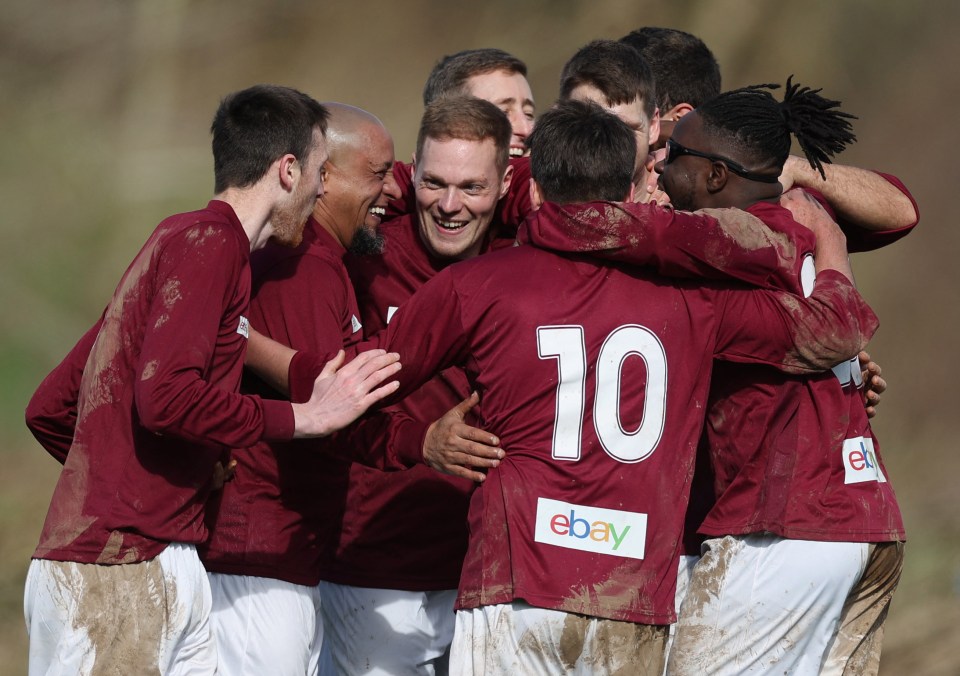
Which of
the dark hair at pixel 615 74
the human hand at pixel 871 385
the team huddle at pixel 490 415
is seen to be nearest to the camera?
the team huddle at pixel 490 415

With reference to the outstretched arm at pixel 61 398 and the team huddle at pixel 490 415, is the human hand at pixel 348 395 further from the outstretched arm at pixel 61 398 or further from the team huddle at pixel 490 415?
the outstretched arm at pixel 61 398

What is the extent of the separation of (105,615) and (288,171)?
1.45 meters

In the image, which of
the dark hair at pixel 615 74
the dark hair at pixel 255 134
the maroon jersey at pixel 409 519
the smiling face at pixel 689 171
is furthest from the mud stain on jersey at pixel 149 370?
the dark hair at pixel 615 74

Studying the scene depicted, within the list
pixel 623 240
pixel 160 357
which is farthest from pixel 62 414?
pixel 623 240

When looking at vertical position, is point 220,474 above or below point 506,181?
below

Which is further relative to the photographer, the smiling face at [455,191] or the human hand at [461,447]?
the smiling face at [455,191]

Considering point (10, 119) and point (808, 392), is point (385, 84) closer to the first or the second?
point (10, 119)

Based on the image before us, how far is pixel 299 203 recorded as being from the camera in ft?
12.8

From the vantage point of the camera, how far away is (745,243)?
359 cm

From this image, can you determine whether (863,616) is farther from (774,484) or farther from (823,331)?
(823,331)

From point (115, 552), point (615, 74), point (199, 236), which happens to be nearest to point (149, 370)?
point (199, 236)

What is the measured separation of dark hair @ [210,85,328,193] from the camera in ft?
12.5

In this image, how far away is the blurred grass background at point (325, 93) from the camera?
12.8m

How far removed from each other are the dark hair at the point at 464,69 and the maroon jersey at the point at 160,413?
7.61ft
